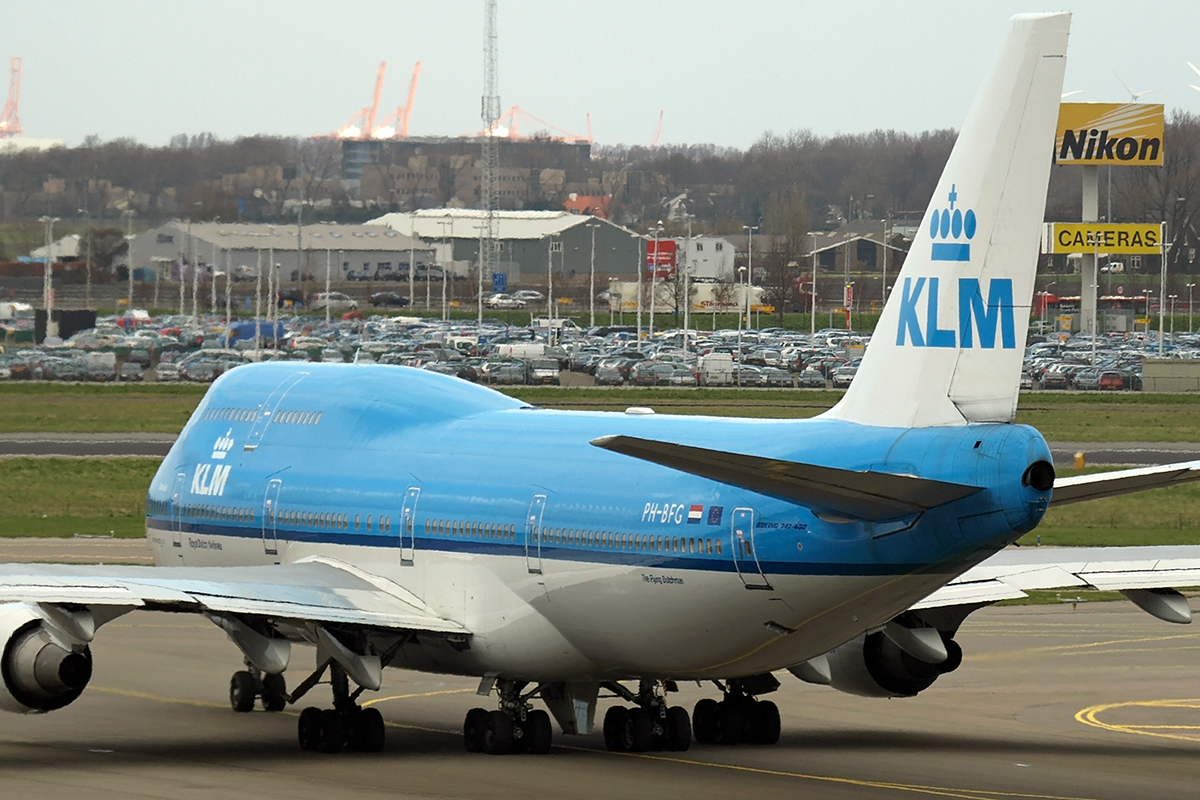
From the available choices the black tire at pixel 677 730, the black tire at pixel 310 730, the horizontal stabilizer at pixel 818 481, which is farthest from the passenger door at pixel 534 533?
the horizontal stabilizer at pixel 818 481

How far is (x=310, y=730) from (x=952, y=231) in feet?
37.7

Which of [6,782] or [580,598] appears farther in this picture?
[580,598]

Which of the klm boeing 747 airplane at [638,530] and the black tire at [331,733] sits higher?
the klm boeing 747 airplane at [638,530]

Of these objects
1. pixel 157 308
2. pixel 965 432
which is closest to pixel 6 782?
pixel 965 432

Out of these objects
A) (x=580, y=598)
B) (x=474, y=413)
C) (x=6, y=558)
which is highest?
(x=474, y=413)

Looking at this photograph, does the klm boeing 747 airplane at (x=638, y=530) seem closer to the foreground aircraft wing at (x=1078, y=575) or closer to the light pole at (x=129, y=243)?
the foreground aircraft wing at (x=1078, y=575)

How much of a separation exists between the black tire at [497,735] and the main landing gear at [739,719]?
3.15 meters

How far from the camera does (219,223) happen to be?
162625 mm

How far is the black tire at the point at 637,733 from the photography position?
2744 centimetres

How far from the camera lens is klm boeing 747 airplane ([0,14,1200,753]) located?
22125mm

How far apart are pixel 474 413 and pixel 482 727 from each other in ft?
17.4

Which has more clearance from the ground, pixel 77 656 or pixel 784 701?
pixel 77 656

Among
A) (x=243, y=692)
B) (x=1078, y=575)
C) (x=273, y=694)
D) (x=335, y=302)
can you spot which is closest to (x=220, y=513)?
(x=243, y=692)

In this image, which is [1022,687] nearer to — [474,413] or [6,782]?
[474,413]
